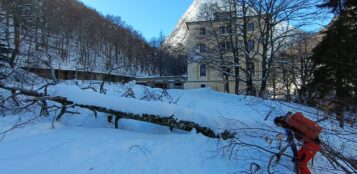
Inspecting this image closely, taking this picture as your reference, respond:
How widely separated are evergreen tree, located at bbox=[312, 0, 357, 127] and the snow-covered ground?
7.48 m

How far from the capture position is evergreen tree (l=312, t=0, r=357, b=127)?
42.7ft

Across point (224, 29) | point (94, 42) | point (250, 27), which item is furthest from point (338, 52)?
point (94, 42)

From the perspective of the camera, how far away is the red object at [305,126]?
3.92 meters

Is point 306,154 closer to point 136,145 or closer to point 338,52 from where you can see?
point 136,145

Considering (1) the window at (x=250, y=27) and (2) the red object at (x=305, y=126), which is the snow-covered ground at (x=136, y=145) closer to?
(2) the red object at (x=305, y=126)

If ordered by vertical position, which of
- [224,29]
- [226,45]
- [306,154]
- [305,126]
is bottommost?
[306,154]

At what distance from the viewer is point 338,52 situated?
13578 mm

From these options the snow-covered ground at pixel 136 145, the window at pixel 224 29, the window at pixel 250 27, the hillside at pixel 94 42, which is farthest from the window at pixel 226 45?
the hillside at pixel 94 42

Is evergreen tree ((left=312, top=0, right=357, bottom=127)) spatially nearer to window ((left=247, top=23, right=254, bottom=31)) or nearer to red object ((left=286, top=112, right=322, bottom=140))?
red object ((left=286, top=112, right=322, bottom=140))

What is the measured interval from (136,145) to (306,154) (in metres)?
3.33

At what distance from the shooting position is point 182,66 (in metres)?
75.9

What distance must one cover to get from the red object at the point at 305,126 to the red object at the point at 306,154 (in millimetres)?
130

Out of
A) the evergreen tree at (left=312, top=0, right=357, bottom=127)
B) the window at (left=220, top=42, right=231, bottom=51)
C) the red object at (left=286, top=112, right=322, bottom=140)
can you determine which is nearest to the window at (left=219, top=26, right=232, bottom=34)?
the window at (left=220, top=42, right=231, bottom=51)

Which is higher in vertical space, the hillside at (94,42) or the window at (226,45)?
the hillside at (94,42)
